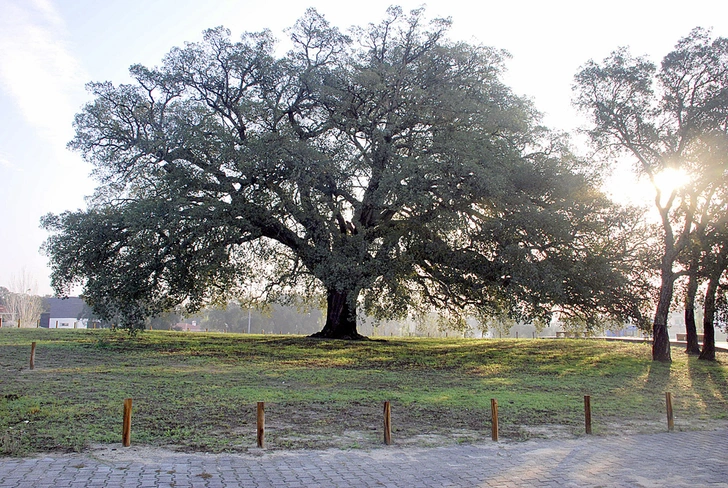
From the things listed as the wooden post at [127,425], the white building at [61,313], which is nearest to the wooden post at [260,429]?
the wooden post at [127,425]

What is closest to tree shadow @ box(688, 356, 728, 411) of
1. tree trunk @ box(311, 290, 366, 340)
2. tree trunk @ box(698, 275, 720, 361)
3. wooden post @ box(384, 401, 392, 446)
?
tree trunk @ box(698, 275, 720, 361)

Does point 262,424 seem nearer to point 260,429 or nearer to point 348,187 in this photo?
point 260,429

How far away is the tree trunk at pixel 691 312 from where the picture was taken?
25.0 meters

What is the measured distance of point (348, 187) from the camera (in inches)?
920

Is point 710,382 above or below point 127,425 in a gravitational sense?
below

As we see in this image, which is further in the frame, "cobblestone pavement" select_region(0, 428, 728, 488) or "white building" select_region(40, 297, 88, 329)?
"white building" select_region(40, 297, 88, 329)

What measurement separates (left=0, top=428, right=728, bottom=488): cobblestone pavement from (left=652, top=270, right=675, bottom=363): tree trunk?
54.6 ft

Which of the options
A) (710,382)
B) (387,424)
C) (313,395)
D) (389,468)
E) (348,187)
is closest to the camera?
(389,468)

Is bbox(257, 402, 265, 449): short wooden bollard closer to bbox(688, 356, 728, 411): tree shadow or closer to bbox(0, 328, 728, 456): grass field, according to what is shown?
bbox(0, 328, 728, 456): grass field

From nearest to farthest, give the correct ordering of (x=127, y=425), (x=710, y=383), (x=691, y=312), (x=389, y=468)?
(x=389, y=468)
(x=127, y=425)
(x=710, y=383)
(x=691, y=312)

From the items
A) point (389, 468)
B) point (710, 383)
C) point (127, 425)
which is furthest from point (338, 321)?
point (389, 468)

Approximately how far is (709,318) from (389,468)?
→ 22.8 metres

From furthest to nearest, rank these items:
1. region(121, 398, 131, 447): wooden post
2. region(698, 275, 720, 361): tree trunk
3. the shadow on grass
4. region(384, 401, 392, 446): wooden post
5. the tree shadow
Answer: region(698, 275, 720, 361): tree trunk → the tree shadow → the shadow on grass → region(384, 401, 392, 446): wooden post → region(121, 398, 131, 447): wooden post

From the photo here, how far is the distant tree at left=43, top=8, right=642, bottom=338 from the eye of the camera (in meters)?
21.3
